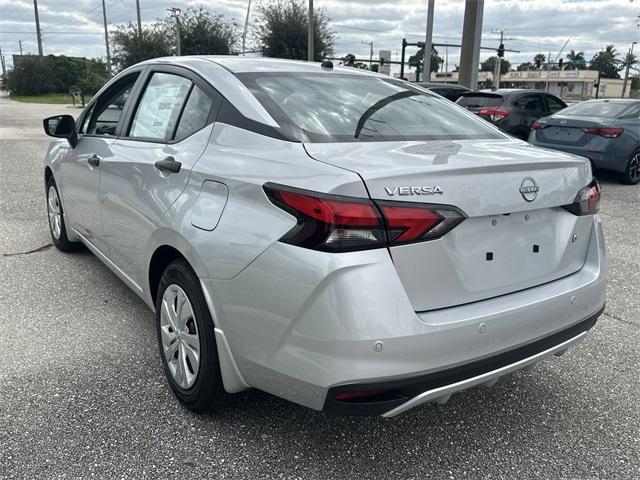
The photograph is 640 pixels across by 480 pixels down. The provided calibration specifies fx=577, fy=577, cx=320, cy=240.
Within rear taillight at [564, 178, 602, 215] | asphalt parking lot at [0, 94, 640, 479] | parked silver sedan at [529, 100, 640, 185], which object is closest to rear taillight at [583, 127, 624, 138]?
parked silver sedan at [529, 100, 640, 185]

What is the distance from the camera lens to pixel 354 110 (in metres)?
2.79

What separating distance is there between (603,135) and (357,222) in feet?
26.8

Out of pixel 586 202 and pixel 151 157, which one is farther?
pixel 151 157

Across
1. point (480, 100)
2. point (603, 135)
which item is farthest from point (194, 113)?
point (480, 100)

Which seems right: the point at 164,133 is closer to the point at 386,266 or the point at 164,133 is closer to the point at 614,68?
the point at 386,266

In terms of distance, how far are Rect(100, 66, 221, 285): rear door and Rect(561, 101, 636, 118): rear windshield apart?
8021 millimetres

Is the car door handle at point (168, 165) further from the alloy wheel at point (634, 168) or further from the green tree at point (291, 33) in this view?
the green tree at point (291, 33)

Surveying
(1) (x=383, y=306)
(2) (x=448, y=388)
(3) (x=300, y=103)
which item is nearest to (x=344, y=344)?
(1) (x=383, y=306)

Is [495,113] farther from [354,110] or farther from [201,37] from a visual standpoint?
[201,37]

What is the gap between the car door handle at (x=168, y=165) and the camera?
8.75 feet

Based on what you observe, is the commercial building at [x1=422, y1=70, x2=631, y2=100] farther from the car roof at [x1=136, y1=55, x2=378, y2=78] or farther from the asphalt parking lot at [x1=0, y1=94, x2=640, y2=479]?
the asphalt parking lot at [x1=0, y1=94, x2=640, y2=479]

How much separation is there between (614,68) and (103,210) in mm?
119586

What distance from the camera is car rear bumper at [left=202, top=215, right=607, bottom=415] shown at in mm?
1925

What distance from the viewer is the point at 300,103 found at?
2709mm
